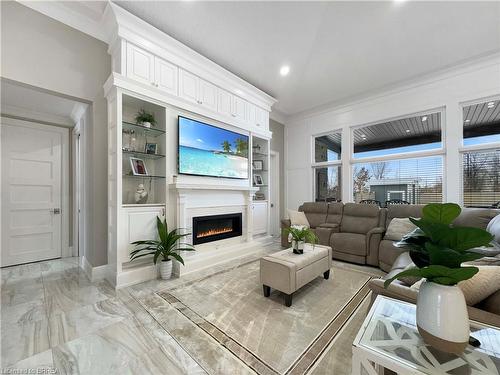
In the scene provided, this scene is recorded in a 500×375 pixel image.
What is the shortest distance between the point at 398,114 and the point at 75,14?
546cm

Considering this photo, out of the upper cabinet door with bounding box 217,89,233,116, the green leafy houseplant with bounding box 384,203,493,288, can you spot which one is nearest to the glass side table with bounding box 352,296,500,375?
the green leafy houseplant with bounding box 384,203,493,288

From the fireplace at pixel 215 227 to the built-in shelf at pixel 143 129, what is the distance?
4.62 feet

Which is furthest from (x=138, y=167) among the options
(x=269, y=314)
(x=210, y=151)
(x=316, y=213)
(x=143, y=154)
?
(x=316, y=213)

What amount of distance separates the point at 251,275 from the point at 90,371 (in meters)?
1.88

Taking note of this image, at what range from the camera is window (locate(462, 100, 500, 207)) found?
3.48 m

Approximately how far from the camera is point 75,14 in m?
2.55

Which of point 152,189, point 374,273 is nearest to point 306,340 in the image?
point 374,273

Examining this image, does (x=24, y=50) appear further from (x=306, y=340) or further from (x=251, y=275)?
(x=306, y=340)

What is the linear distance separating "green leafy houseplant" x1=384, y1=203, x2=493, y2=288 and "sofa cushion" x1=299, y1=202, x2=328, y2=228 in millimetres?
3711

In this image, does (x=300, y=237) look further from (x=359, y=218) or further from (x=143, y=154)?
(x=143, y=154)

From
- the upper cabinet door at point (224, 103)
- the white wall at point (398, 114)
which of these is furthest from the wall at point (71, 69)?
the white wall at point (398, 114)

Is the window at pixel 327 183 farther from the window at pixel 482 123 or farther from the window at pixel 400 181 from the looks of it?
the window at pixel 482 123

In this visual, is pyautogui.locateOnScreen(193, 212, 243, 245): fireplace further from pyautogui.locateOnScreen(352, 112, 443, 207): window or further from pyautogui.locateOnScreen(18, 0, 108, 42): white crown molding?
pyautogui.locateOnScreen(352, 112, 443, 207): window

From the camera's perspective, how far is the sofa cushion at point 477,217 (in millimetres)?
2766
